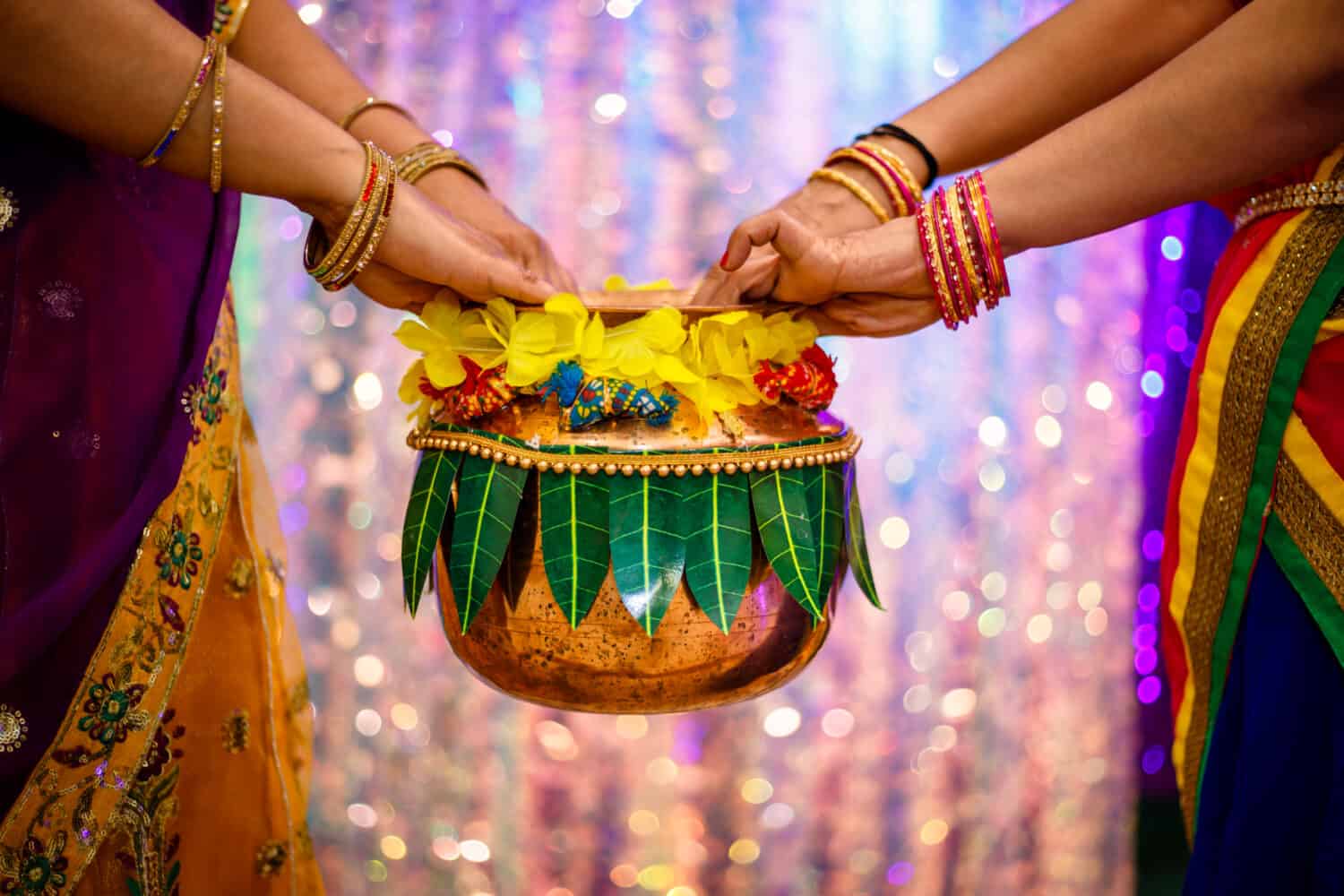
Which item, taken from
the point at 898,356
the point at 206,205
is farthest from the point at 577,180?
the point at 206,205

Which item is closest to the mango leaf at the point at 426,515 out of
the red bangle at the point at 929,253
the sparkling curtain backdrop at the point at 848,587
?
the red bangle at the point at 929,253

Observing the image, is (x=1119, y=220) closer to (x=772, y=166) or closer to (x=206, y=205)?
(x=206, y=205)

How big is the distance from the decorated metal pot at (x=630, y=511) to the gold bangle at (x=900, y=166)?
0.97 feet

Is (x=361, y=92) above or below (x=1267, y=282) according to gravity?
above

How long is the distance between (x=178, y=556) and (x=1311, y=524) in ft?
2.99

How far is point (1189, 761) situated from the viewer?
97 cm

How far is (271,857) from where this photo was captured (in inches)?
37.4

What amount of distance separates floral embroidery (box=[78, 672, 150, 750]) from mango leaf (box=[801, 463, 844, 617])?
552 millimetres

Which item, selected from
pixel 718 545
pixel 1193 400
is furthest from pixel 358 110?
pixel 1193 400

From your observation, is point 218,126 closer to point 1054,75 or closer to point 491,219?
point 491,219

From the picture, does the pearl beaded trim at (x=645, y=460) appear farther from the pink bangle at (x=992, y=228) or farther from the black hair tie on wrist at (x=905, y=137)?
the black hair tie on wrist at (x=905, y=137)

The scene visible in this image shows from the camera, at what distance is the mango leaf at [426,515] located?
77 centimetres

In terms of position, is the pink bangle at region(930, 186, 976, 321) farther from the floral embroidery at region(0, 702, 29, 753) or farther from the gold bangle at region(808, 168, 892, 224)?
the floral embroidery at region(0, 702, 29, 753)

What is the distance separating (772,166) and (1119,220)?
0.89 meters
